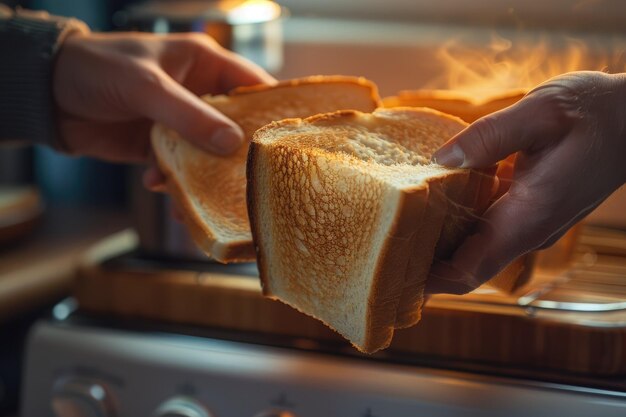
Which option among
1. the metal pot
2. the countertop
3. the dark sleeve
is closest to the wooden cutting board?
the metal pot

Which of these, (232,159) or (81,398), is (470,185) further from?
(81,398)

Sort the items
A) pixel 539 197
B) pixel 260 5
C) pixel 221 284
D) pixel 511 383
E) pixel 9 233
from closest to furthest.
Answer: pixel 539 197
pixel 511 383
pixel 221 284
pixel 260 5
pixel 9 233

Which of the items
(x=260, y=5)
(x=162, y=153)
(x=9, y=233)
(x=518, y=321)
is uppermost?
(x=260, y=5)

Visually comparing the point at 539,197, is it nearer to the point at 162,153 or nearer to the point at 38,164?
the point at 162,153

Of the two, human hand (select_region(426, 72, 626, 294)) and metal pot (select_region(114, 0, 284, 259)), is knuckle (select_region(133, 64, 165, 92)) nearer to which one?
metal pot (select_region(114, 0, 284, 259))

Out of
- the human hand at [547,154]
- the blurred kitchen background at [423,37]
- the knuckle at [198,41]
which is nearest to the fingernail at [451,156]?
the human hand at [547,154]

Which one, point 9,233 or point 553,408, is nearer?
point 553,408

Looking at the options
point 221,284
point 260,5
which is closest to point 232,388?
point 221,284

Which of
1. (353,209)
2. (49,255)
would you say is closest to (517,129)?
(353,209)
